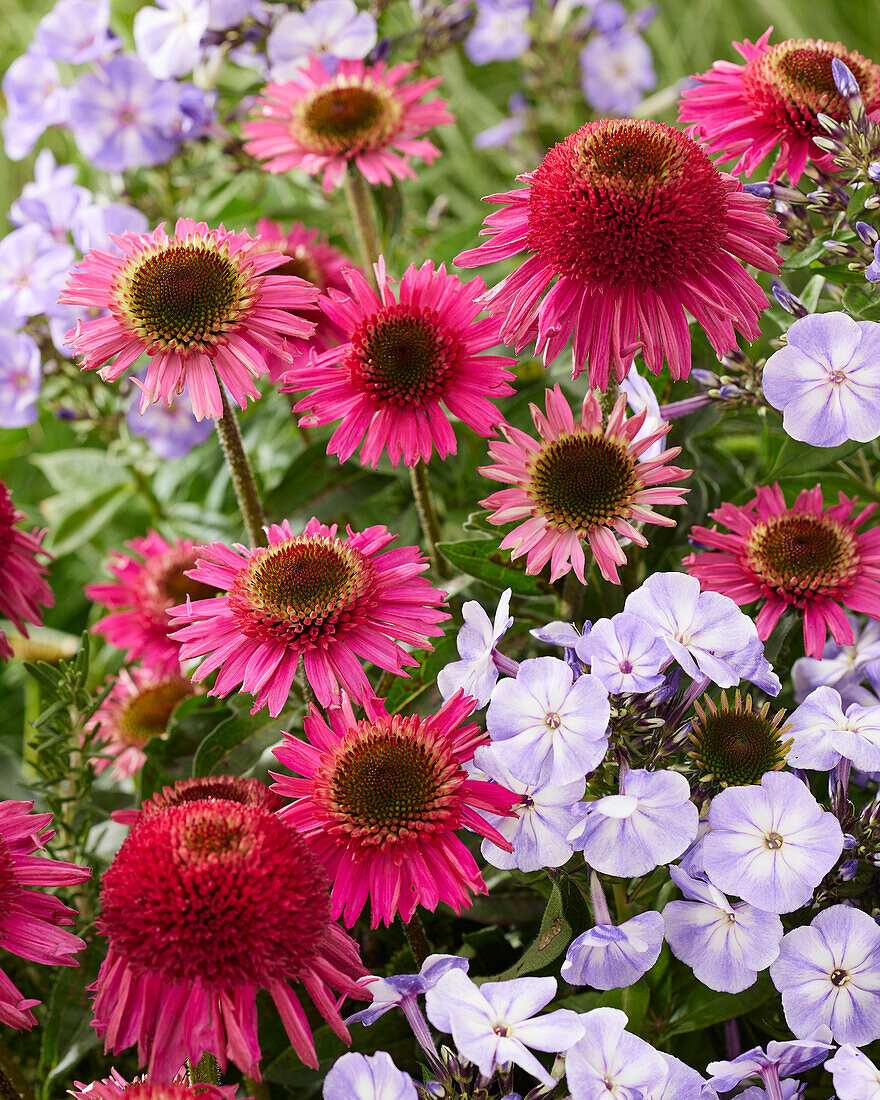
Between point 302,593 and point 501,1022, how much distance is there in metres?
0.29

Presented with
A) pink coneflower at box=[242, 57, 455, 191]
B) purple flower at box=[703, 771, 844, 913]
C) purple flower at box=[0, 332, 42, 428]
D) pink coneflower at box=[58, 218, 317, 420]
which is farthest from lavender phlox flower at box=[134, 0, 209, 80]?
purple flower at box=[703, 771, 844, 913]

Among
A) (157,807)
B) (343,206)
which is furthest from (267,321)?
(343,206)

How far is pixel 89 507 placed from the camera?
1.38m

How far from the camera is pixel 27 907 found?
24.5 inches

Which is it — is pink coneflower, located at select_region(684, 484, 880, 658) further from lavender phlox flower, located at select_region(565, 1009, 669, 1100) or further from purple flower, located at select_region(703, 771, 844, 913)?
lavender phlox flower, located at select_region(565, 1009, 669, 1100)

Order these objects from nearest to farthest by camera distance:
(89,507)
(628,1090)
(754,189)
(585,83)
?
(628,1090), (754,189), (89,507), (585,83)

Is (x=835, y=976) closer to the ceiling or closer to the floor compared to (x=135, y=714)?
closer to the floor

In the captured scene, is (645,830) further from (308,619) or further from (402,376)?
(402,376)

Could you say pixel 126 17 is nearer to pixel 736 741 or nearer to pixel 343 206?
pixel 343 206

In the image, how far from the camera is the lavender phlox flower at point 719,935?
611mm

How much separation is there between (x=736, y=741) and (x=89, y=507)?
0.98 m

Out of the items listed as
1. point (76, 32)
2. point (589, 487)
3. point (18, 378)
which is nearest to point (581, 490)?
point (589, 487)

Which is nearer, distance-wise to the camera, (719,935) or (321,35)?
(719,935)

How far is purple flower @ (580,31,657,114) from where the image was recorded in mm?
1881
